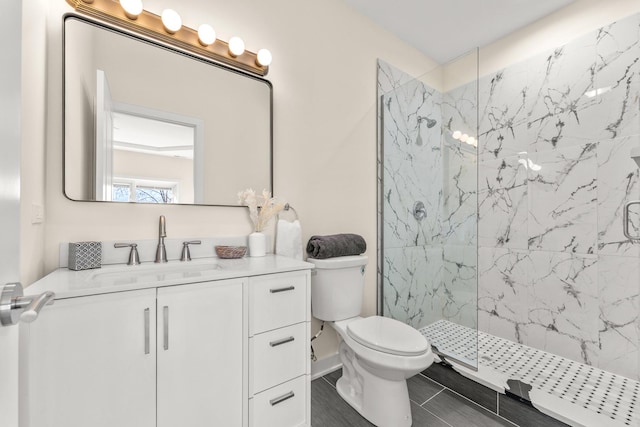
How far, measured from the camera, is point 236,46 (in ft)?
5.48

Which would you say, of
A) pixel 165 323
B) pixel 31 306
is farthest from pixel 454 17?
pixel 31 306

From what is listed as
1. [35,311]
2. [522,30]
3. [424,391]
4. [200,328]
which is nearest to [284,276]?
[200,328]

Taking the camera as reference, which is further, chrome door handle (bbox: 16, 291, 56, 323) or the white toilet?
the white toilet

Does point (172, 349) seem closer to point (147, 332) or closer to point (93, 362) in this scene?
point (147, 332)

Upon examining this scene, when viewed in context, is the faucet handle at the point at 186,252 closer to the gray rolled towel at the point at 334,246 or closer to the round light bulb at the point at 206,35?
the gray rolled towel at the point at 334,246

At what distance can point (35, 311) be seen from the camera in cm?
47

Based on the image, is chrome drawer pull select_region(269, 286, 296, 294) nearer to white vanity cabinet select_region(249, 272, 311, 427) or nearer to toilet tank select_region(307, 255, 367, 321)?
white vanity cabinet select_region(249, 272, 311, 427)

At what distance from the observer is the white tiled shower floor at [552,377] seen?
1485mm

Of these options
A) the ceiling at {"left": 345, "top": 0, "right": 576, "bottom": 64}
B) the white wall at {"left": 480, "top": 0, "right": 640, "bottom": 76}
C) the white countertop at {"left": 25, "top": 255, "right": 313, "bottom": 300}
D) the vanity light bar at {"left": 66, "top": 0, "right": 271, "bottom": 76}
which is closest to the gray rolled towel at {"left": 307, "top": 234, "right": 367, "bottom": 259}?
the white countertop at {"left": 25, "top": 255, "right": 313, "bottom": 300}

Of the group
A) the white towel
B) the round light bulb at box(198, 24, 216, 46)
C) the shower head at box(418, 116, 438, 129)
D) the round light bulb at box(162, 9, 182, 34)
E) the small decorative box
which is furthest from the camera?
the shower head at box(418, 116, 438, 129)

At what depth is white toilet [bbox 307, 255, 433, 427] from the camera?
149 centimetres

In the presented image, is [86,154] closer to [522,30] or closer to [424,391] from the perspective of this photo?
[424,391]

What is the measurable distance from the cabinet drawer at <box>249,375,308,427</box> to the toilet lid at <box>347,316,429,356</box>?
387 millimetres

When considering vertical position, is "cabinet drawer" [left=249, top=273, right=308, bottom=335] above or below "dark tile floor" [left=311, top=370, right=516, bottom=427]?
above
